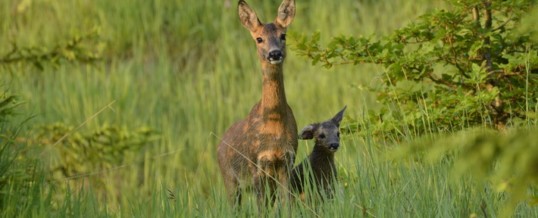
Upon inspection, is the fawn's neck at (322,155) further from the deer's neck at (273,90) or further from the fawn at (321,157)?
the deer's neck at (273,90)

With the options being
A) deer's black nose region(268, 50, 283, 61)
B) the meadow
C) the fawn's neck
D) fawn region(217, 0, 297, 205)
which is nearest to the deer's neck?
fawn region(217, 0, 297, 205)

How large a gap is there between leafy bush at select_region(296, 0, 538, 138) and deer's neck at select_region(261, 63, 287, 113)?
28 centimetres

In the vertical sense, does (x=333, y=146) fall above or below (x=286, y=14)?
below

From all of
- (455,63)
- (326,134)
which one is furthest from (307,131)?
(455,63)

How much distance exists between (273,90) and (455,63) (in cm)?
131

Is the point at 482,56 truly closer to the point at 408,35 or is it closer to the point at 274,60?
the point at 408,35

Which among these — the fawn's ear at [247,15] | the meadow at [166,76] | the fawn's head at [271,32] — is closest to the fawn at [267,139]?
the fawn's head at [271,32]

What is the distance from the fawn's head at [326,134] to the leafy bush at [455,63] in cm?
27

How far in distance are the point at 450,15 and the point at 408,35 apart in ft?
1.25

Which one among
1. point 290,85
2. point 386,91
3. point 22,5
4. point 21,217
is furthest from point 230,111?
point 21,217

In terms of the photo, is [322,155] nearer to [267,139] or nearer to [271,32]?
[267,139]

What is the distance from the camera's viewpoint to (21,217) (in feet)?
21.7

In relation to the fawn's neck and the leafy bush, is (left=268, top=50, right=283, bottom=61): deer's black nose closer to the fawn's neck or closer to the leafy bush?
the leafy bush

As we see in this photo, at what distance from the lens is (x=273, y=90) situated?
23.4 ft
